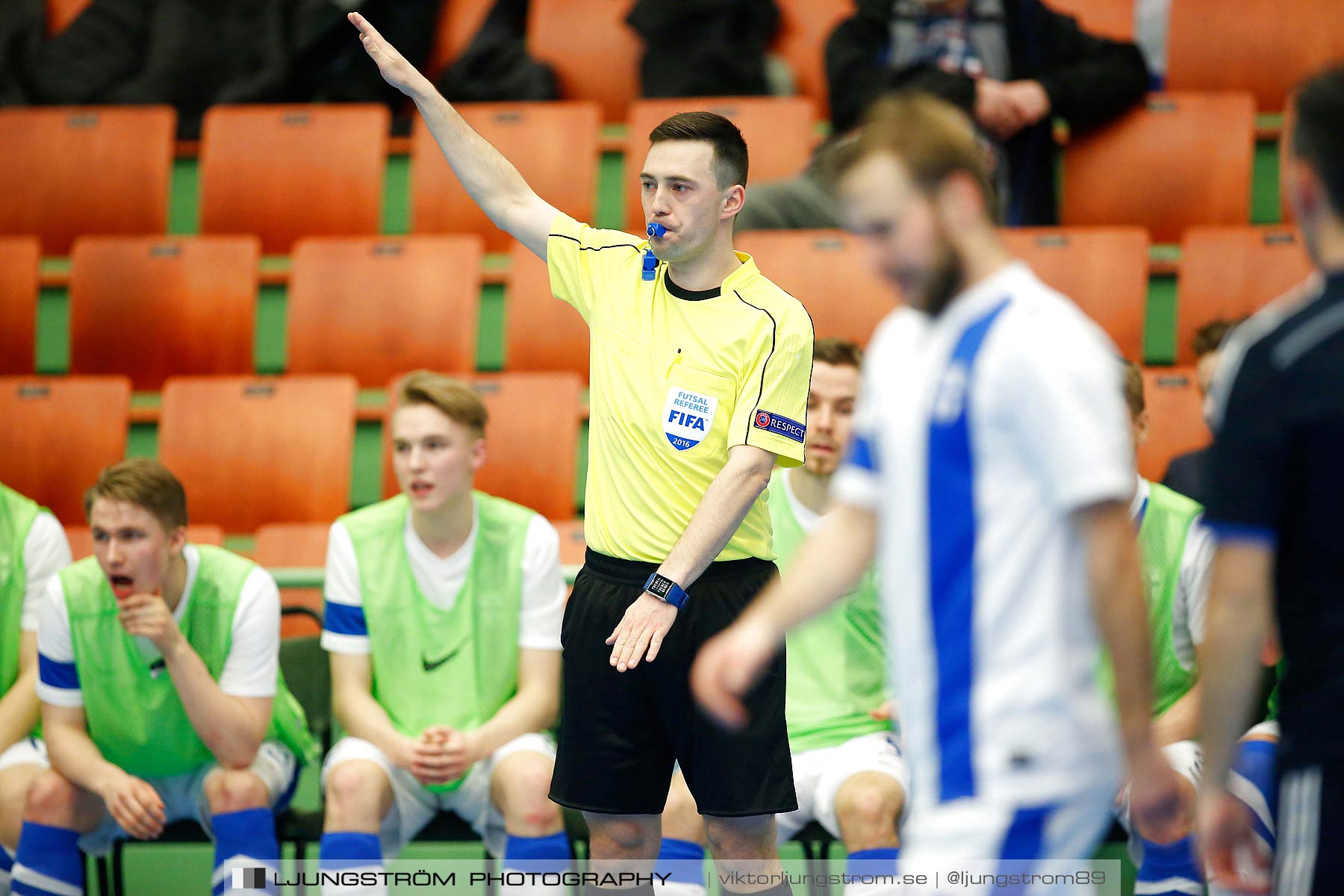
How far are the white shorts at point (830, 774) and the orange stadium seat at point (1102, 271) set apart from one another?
194 cm

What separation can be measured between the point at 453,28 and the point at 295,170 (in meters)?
1.17

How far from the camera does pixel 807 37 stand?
637 centimetres

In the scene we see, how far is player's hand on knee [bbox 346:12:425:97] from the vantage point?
9.96 ft

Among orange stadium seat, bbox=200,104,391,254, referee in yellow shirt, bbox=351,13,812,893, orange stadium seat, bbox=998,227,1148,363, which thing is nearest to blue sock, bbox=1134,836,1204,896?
referee in yellow shirt, bbox=351,13,812,893

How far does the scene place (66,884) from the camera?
11.8 feet

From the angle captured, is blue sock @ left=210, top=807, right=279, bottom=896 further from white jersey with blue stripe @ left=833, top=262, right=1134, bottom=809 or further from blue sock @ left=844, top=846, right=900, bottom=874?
white jersey with blue stripe @ left=833, top=262, right=1134, bottom=809

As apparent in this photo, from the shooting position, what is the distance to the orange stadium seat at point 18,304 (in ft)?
17.5

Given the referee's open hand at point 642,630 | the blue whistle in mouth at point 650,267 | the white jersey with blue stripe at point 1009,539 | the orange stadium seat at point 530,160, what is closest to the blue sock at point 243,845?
the referee's open hand at point 642,630

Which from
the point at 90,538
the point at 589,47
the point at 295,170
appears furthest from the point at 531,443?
the point at 589,47

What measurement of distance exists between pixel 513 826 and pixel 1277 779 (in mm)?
2126

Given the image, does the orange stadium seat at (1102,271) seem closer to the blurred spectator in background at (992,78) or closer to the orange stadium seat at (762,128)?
the blurred spectator in background at (992,78)

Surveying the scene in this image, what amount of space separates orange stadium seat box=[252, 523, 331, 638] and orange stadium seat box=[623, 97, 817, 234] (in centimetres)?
184

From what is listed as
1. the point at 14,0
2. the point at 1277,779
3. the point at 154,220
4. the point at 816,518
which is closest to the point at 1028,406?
the point at 1277,779

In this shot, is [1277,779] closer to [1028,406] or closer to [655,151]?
[1028,406]
